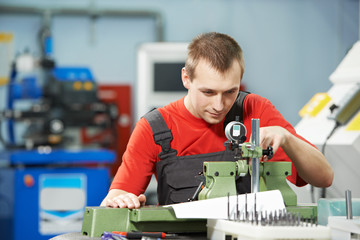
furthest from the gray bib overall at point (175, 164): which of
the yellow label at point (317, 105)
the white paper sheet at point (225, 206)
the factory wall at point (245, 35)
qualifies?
the factory wall at point (245, 35)

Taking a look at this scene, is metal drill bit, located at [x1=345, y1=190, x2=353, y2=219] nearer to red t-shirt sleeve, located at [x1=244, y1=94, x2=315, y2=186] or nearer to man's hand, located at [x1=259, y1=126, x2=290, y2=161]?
man's hand, located at [x1=259, y1=126, x2=290, y2=161]

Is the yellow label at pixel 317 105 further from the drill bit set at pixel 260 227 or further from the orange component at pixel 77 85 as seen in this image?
the orange component at pixel 77 85

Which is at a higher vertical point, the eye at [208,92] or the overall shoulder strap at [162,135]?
the eye at [208,92]

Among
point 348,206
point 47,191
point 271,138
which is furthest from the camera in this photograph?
point 47,191

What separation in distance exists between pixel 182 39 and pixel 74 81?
1.40m

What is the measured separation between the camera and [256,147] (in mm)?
1235

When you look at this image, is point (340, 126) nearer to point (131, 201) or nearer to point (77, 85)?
point (131, 201)

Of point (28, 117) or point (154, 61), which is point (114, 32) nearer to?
point (154, 61)

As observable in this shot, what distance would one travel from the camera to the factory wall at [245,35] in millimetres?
4816

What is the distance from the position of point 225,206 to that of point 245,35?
3.97m

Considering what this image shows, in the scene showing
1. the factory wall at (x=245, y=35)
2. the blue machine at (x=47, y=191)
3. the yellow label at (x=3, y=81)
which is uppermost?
the factory wall at (x=245, y=35)

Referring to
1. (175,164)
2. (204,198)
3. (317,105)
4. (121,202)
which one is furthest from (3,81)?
(204,198)

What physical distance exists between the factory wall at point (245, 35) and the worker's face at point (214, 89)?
10.7 feet

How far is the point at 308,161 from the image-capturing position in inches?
61.3
